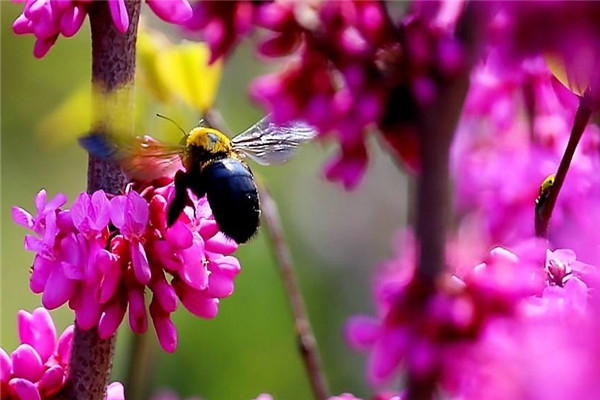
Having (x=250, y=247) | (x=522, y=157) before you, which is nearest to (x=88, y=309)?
(x=522, y=157)

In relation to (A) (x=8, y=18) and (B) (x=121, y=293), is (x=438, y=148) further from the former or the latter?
(A) (x=8, y=18)

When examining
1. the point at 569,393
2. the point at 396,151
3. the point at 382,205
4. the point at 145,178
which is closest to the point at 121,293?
the point at 145,178

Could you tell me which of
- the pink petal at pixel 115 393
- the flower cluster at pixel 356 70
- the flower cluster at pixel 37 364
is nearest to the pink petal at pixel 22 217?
the flower cluster at pixel 37 364

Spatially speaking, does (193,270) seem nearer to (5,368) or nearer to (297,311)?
(5,368)

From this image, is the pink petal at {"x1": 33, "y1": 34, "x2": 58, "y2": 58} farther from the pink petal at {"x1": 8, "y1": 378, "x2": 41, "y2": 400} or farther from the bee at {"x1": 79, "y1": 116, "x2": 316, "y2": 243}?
the pink petal at {"x1": 8, "y1": 378, "x2": 41, "y2": 400}

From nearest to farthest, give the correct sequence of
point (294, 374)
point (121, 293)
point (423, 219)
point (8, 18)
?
point (121, 293) < point (423, 219) < point (294, 374) < point (8, 18)

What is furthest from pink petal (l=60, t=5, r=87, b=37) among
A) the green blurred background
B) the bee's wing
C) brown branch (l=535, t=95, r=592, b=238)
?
the green blurred background

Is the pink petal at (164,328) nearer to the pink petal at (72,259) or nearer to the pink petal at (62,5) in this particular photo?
the pink petal at (72,259)
